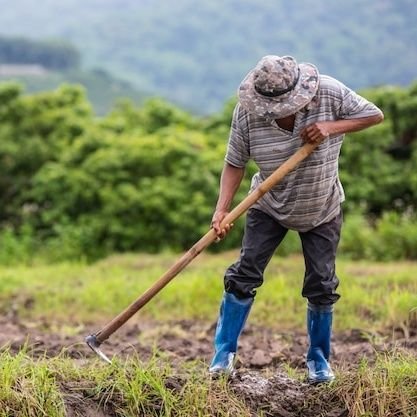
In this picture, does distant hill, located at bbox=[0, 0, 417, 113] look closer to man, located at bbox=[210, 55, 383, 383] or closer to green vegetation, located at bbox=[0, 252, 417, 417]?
green vegetation, located at bbox=[0, 252, 417, 417]

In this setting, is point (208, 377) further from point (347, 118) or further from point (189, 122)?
point (189, 122)

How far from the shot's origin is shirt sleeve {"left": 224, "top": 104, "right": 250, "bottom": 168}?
174 inches

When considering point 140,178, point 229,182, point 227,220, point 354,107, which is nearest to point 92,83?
point 140,178

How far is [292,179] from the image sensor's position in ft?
14.4

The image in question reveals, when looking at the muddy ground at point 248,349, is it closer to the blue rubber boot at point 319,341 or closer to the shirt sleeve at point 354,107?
the blue rubber boot at point 319,341

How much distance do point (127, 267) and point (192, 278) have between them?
2.20m

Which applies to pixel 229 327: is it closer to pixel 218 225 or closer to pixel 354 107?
pixel 218 225

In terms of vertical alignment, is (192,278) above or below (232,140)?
below

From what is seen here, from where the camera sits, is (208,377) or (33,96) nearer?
(208,377)

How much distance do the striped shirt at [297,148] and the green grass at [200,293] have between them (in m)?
2.83

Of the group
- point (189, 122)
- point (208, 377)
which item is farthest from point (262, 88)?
point (189, 122)

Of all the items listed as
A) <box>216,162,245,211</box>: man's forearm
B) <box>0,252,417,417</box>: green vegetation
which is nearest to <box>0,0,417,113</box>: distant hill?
<box>0,252,417,417</box>: green vegetation

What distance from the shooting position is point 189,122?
15648 millimetres

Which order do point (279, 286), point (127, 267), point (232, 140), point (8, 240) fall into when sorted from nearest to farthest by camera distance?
point (232, 140), point (279, 286), point (127, 267), point (8, 240)
